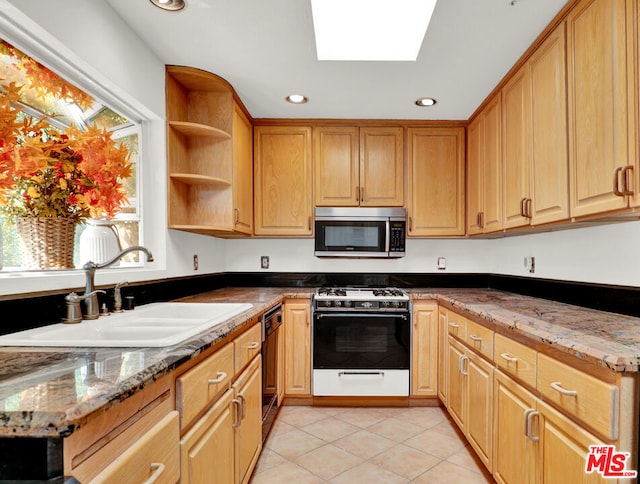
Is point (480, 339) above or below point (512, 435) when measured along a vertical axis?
above

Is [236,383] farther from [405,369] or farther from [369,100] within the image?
[369,100]

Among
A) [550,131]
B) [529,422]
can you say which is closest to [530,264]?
[550,131]

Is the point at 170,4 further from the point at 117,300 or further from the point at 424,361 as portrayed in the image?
the point at 424,361

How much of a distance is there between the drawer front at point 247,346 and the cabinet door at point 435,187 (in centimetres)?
168

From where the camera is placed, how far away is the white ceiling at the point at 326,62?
1652mm

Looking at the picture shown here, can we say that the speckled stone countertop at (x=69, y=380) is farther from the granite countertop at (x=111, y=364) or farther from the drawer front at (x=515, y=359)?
the drawer front at (x=515, y=359)

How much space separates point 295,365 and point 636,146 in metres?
2.35

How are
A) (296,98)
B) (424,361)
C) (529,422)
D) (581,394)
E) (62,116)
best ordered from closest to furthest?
(581,394)
(529,422)
(62,116)
(296,98)
(424,361)

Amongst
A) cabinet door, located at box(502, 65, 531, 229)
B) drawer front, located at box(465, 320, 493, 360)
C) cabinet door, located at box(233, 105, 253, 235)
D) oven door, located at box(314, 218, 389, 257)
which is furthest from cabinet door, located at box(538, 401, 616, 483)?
cabinet door, located at box(233, 105, 253, 235)

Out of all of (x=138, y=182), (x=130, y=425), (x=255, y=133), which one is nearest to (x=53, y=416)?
(x=130, y=425)

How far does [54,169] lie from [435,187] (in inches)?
102

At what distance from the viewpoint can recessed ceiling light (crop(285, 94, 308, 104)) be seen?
2.58m

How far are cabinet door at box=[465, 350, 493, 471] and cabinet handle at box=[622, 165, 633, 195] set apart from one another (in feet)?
3.17

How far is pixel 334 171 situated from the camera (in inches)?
119
